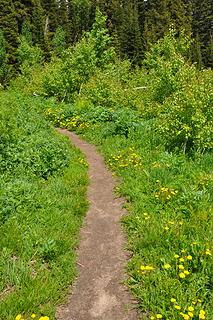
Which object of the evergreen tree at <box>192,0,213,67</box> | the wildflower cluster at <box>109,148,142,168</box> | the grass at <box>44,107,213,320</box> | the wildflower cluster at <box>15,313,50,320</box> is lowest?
the wildflower cluster at <box>109,148,142,168</box>

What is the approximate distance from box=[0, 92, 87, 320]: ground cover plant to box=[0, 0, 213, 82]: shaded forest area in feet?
128

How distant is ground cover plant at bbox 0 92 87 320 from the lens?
4984 millimetres

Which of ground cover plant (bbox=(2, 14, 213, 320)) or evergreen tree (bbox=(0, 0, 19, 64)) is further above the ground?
evergreen tree (bbox=(0, 0, 19, 64))

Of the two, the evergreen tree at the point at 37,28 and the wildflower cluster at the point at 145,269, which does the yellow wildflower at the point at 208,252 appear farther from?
the evergreen tree at the point at 37,28

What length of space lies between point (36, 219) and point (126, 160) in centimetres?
450

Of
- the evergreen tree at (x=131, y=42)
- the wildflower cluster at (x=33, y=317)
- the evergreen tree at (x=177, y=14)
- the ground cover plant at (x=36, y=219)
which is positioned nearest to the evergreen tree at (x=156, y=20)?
the evergreen tree at (x=177, y=14)

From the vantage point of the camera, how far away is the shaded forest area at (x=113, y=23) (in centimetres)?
5294

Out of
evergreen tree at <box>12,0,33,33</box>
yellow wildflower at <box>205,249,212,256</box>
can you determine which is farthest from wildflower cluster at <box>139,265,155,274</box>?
evergreen tree at <box>12,0,33,33</box>

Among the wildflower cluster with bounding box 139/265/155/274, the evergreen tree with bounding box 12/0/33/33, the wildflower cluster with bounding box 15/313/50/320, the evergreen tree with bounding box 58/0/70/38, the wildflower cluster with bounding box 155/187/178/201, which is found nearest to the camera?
the wildflower cluster with bounding box 15/313/50/320

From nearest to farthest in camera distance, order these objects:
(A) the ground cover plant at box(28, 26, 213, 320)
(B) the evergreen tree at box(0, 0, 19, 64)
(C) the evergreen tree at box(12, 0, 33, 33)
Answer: (A) the ground cover plant at box(28, 26, 213, 320) → (B) the evergreen tree at box(0, 0, 19, 64) → (C) the evergreen tree at box(12, 0, 33, 33)

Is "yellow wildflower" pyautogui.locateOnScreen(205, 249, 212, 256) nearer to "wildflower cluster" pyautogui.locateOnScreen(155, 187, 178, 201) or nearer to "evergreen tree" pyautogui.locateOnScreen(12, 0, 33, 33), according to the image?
"wildflower cluster" pyautogui.locateOnScreen(155, 187, 178, 201)

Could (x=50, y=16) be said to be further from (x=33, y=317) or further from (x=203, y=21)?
(x=33, y=317)

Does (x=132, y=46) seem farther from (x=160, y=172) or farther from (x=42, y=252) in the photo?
(x=42, y=252)

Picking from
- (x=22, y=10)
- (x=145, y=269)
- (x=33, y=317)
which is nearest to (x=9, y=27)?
(x=22, y=10)
